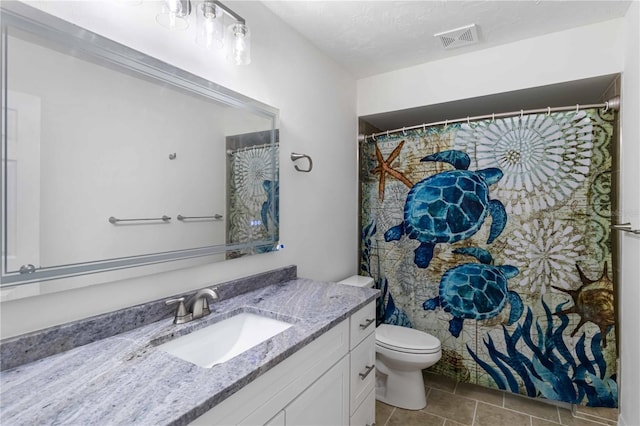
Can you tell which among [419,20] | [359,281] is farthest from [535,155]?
[359,281]

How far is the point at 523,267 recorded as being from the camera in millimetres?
2000

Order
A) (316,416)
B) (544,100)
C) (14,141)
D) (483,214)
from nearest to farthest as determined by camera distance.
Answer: (14,141)
(316,416)
(483,214)
(544,100)

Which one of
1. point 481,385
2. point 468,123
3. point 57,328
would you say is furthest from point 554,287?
point 57,328

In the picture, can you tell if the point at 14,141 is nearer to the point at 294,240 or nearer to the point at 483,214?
the point at 294,240

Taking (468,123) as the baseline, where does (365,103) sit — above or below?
above

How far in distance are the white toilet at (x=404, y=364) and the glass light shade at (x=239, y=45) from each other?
6.11ft

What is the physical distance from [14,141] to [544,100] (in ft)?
10.0

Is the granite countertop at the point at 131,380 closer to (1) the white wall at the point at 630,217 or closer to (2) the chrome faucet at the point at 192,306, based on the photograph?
(2) the chrome faucet at the point at 192,306

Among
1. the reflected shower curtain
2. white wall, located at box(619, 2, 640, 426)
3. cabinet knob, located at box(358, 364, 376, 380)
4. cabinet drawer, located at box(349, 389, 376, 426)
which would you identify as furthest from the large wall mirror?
white wall, located at box(619, 2, 640, 426)

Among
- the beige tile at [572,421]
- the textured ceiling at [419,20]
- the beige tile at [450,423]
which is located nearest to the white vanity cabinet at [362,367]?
the beige tile at [450,423]

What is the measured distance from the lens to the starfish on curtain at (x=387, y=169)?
242 centimetres

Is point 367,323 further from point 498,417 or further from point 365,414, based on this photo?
point 498,417

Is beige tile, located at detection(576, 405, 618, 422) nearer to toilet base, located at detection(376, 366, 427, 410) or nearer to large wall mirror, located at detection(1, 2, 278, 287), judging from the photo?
toilet base, located at detection(376, 366, 427, 410)

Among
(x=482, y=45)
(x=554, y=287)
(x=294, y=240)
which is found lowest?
(x=554, y=287)
